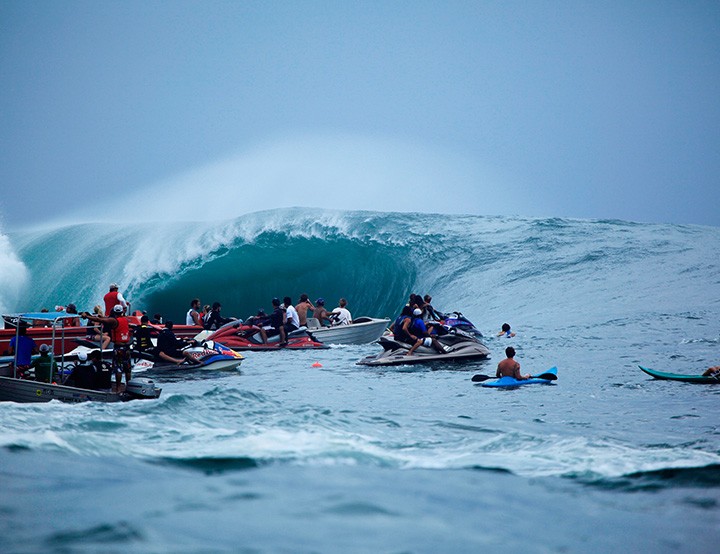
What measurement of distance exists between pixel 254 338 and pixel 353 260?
1478 centimetres

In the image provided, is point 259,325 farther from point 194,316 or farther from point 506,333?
A: point 506,333

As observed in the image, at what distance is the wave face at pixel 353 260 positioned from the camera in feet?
100

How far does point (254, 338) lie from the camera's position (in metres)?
19.4

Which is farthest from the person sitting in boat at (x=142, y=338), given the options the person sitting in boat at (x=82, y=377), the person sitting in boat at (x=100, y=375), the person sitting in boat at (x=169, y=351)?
the person sitting in boat at (x=82, y=377)

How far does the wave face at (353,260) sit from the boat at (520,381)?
15377mm

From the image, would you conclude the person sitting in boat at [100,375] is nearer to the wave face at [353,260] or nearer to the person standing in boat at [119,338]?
the person standing in boat at [119,338]

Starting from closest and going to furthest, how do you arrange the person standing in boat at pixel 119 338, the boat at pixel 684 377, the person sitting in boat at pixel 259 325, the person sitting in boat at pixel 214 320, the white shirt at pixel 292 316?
the person standing in boat at pixel 119 338
the boat at pixel 684 377
the person sitting in boat at pixel 259 325
the white shirt at pixel 292 316
the person sitting in boat at pixel 214 320

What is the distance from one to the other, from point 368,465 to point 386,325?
1575cm

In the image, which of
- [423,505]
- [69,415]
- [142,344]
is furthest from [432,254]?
[423,505]

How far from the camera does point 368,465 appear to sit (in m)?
6.98

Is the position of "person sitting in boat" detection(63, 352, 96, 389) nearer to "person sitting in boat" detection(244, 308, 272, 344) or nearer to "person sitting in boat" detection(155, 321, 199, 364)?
"person sitting in boat" detection(155, 321, 199, 364)

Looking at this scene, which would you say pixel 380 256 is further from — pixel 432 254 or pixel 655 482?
pixel 655 482

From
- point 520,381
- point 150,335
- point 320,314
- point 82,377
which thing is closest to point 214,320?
point 320,314

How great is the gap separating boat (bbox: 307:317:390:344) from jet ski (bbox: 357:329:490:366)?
3733mm
